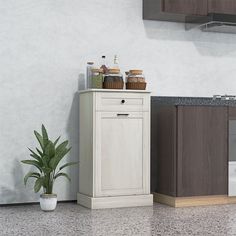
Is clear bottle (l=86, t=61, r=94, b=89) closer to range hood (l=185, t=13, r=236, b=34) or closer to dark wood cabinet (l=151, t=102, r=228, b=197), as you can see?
dark wood cabinet (l=151, t=102, r=228, b=197)

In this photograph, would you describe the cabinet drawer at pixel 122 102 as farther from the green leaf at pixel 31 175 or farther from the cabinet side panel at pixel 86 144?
the green leaf at pixel 31 175

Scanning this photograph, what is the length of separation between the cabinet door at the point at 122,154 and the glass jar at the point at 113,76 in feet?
0.94

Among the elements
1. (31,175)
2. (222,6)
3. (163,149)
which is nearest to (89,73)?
(163,149)

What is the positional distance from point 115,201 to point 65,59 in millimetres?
1284

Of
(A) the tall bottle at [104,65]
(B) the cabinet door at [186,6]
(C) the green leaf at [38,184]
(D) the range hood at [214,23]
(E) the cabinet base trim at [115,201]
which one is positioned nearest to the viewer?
(C) the green leaf at [38,184]

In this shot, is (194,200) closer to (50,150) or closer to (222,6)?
(50,150)

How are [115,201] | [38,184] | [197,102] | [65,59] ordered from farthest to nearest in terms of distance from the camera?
1. [65,59]
2. [197,102]
3. [115,201]
4. [38,184]

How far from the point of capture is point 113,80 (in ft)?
15.4

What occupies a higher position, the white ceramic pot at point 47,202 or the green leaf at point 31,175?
the green leaf at point 31,175

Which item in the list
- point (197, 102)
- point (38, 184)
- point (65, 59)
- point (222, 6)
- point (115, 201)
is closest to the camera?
point (38, 184)

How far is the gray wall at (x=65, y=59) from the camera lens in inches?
185

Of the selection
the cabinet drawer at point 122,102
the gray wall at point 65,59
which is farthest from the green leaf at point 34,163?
the cabinet drawer at point 122,102

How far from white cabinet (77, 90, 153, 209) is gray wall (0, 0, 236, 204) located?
0.97ft

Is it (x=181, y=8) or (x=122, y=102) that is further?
(x=181, y=8)
